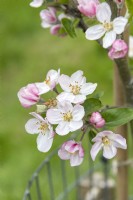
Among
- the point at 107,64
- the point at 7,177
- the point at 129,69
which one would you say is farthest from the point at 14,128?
the point at 129,69

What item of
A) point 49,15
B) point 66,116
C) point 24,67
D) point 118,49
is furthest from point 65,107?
point 24,67

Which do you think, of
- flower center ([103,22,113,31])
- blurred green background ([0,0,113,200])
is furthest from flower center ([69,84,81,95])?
blurred green background ([0,0,113,200])

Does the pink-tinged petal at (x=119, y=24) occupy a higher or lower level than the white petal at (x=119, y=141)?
higher

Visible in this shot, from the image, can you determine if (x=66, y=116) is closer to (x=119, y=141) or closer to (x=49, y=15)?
(x=119, y=141)

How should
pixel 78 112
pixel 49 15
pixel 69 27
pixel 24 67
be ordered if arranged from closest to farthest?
pixel 78 112, pixel 69 27, pixel 49 15, pixel 24 67

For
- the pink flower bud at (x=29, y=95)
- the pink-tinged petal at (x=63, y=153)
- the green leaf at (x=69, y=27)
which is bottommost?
the pink-tinged petal at (x=63, y=153)

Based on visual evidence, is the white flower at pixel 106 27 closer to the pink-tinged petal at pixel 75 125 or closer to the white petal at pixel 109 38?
the white petal at pixel 109 38

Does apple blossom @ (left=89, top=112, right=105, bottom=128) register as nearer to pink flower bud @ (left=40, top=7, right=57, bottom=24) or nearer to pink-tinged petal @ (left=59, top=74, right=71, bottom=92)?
pink-tinged petal @ (left=59, top=74, right=71, bottom=92)

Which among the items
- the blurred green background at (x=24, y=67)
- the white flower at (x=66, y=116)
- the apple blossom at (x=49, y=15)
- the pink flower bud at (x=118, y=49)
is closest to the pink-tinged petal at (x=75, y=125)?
the white flower at (x=66, y=116)

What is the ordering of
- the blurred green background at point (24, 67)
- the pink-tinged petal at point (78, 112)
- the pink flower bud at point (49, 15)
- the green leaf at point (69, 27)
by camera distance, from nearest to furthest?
the pink-tinged petal at point (78, 112), the green leaf at point (69, 27), the pink flower bud at point (49, 15), the blurred green background at point (24, 67)
